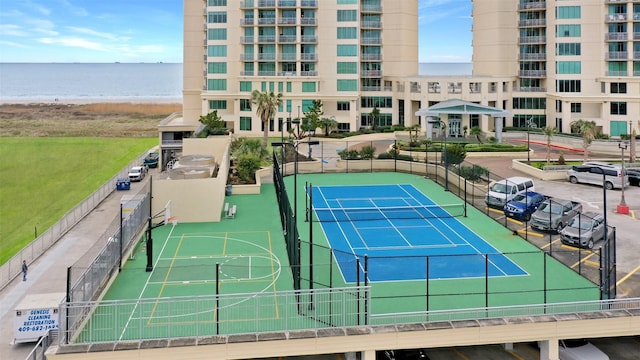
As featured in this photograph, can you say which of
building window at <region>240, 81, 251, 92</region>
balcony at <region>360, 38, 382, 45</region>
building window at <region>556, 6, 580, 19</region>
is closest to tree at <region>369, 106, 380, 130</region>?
balcony at <region>360, 38, 382, 45</region>

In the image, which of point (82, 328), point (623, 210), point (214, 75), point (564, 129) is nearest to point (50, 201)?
point (214, 75)

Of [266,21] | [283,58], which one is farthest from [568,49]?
[266,21]

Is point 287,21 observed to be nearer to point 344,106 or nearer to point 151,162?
point 344,106

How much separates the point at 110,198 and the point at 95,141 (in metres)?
74.6

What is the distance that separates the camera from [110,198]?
51625mm

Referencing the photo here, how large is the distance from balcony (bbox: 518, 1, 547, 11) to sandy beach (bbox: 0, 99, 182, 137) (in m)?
86.2

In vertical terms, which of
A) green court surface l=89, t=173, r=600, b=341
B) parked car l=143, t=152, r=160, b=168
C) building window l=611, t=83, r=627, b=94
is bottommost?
green court surface l=89, t=173, r=600, b=341

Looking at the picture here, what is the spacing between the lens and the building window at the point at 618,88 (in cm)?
7481

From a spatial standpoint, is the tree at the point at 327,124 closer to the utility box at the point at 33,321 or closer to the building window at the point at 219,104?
the building window at the point at 219,104

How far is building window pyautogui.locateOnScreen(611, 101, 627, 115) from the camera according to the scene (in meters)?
74.3

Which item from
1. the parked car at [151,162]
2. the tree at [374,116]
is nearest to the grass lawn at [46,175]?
the parked car at [151,162]

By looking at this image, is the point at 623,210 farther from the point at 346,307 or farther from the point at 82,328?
the point at 82,328

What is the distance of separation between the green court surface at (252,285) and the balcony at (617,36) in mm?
51467

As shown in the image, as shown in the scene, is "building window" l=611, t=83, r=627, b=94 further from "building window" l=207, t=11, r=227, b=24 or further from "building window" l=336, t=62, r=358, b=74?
"building window" l=207, t=11, r=227, b=24
